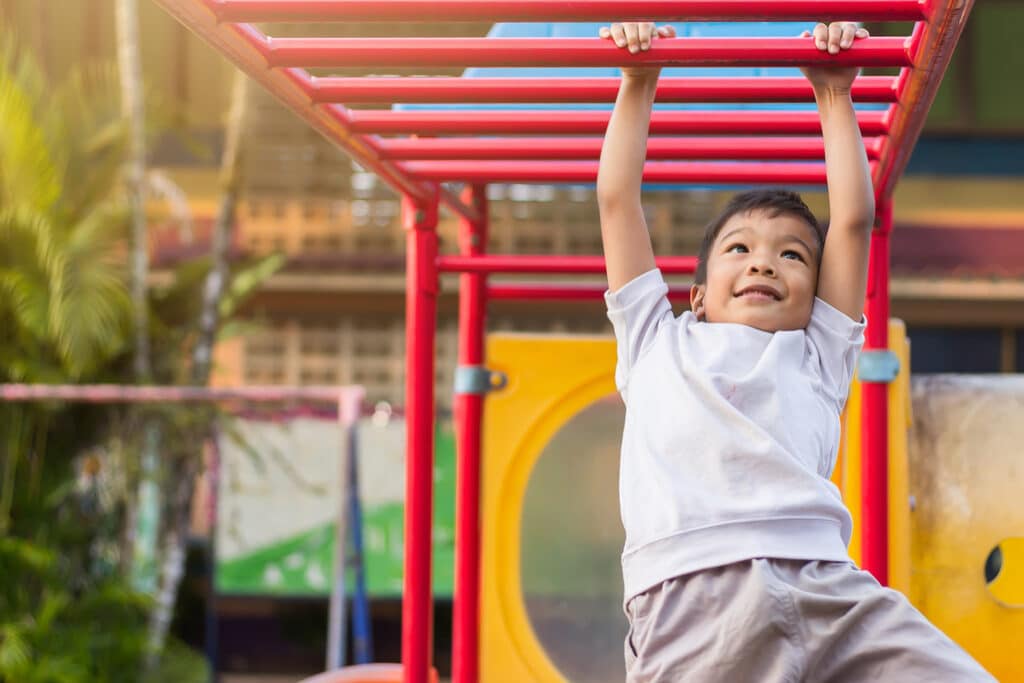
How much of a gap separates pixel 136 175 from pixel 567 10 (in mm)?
3468

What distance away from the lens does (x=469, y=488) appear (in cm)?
208

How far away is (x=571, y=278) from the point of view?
6434 mm

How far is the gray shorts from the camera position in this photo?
3.40 ft

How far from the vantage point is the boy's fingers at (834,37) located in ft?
3.65

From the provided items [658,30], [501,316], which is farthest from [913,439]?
[501,316]

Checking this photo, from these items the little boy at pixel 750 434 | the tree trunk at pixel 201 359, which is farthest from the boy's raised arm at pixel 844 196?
the tree trunk at pixel 201 359

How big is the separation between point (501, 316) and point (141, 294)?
8.27 ft

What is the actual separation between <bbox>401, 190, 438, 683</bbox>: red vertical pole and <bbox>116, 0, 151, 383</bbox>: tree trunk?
2498 millimetres

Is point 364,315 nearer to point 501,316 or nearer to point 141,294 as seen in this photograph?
point 501,316

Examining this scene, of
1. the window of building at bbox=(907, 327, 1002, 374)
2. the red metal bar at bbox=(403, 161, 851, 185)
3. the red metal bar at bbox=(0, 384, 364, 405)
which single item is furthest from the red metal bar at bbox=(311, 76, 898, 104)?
the window of building at bbox=(907, 327, 1002, 374)

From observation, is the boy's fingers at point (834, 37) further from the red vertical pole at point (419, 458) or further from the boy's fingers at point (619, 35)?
the red vertical pole at point (419, 458)

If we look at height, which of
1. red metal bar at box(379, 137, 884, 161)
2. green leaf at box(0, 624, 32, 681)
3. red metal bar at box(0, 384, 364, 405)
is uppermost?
red metal bar at box(379, 137, 884, 161)

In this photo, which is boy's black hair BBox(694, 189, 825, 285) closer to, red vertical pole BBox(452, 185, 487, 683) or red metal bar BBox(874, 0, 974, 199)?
red metal bar BBox(874, 0, 974, 199)

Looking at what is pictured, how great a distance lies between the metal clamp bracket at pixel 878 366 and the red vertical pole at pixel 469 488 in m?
0.69
